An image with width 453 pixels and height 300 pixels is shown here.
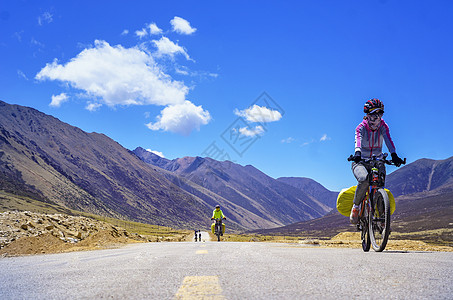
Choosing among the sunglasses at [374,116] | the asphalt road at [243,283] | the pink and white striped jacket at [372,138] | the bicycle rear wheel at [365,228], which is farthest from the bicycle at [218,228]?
the asphalt road at [243,283]

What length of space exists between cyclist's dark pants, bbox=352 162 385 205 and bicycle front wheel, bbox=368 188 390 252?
360mm

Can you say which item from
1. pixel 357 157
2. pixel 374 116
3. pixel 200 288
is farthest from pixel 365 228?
pixel 200 288

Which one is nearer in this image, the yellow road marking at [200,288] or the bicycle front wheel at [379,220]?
the yellow road marking at [200,288]

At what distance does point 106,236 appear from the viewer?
23984 millimetres

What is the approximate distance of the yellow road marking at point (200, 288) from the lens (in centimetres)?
345

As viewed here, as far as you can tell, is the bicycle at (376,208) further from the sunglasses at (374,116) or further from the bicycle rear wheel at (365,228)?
the sunglasses at (374,116)

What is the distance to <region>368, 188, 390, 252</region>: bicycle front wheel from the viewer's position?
8320 millimetres

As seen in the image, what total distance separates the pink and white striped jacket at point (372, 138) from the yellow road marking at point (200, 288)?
6.07 metres

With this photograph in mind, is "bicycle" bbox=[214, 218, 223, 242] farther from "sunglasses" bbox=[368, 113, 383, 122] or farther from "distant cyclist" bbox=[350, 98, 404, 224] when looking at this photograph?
"sunglasses" bbox=[368, 113, 383, 122]

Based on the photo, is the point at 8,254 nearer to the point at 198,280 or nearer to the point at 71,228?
the point at 71,228

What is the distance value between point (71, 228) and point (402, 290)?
76.1ft

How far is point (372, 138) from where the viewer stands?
30.1 ft

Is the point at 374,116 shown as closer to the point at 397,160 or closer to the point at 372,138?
the point at 372,138

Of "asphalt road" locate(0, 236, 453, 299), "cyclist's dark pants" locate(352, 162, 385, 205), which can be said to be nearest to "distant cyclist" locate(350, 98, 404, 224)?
"cyclist's dark pants" locate(352, 162, 385, 205)
